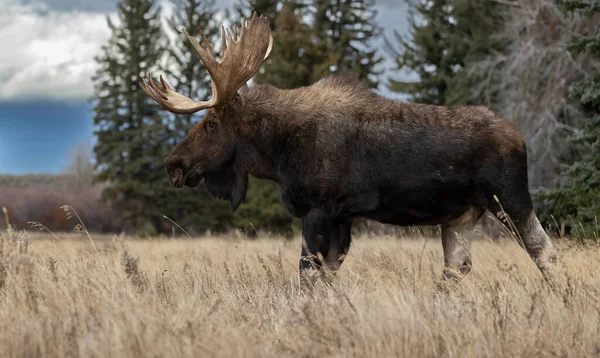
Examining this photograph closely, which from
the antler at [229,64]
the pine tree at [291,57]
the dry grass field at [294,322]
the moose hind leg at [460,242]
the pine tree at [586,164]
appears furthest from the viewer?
the pine tree at [291,57]

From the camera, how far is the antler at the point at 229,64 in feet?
22.6

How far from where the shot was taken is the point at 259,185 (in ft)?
83.9

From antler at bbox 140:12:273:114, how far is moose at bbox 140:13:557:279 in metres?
0.01

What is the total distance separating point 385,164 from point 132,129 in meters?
26.2

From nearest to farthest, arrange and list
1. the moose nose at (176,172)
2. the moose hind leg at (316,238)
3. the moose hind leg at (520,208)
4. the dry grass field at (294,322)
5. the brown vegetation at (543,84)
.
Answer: the dry grass field at (294,322) → the moose hind leg at (520,208) → the moose hind leg at (316,238) → the moose nose at (176,172) → the brown vegetation at (543,84)

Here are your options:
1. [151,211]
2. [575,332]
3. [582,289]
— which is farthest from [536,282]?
[151,211]

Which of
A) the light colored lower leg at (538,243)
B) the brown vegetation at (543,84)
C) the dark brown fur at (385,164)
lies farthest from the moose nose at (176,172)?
the brown vegetation at (543,84)

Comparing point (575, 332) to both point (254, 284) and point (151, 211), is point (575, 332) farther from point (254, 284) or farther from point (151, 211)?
point (151, 211)

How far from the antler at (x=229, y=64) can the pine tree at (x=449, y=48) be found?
1591cm

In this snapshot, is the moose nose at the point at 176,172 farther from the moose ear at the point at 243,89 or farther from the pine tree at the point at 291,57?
the pine tree at the point at 291,57

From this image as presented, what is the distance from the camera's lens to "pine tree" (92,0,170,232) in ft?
100

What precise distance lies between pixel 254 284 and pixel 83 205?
31.0 m

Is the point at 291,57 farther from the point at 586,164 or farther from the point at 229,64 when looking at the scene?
the point at 229,64

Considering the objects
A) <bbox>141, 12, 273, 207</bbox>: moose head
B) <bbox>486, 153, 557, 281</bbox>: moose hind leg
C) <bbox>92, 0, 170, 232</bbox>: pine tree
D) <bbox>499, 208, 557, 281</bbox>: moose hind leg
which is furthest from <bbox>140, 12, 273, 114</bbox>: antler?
<bbox>92, 0, 170, 232</bbox>: pine tree
